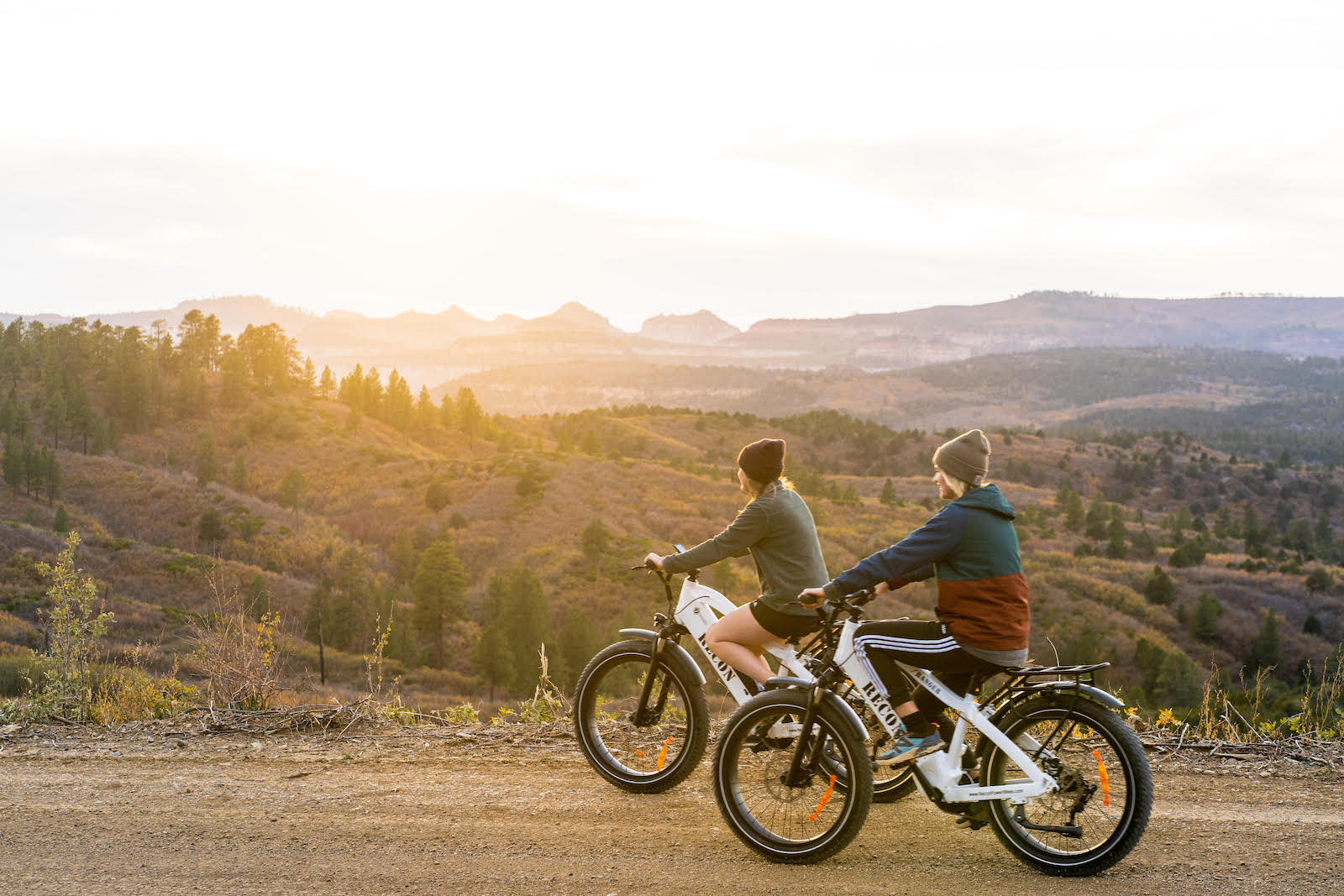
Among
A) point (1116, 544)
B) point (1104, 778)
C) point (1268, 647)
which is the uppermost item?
point (1104, 778)

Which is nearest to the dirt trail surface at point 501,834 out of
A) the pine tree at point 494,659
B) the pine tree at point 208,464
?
the pine tree at point 494,659

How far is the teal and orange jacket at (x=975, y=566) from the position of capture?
13.4 feet

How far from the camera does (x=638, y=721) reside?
216 inches

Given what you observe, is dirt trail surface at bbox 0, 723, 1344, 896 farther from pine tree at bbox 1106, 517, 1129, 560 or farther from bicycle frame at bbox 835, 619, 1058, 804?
pine tree at bbox 1106, 517, 1129, 560

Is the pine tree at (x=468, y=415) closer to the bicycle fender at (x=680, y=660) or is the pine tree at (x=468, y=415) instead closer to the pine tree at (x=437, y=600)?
the pine tree at (x=437, y=600)

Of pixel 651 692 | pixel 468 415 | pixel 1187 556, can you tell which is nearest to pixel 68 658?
pixel 651 692

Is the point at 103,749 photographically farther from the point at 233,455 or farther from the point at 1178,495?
the point at 1178,495

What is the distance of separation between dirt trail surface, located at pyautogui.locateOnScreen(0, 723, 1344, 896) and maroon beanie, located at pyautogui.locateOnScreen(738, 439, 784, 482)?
1.83 meters

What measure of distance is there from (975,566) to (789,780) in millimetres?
1341

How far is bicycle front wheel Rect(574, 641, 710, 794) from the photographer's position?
5.17 meters

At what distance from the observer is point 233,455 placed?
92750 millimetres

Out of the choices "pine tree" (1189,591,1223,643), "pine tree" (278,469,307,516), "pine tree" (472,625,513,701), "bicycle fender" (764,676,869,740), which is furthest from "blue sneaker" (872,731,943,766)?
"pine tree" (278,469,307,516)

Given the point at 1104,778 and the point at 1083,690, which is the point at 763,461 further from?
the point at 1104,778

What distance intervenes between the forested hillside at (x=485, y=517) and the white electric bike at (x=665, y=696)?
284 centimetres
